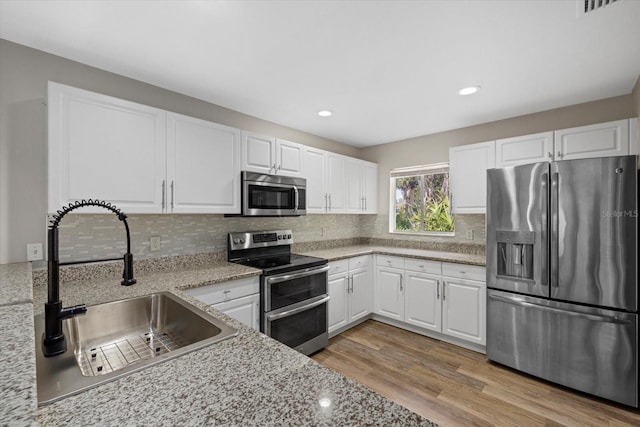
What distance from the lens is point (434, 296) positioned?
10.2 ft

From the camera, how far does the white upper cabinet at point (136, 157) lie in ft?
5.66

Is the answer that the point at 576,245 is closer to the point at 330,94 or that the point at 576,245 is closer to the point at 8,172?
the point at 330,94

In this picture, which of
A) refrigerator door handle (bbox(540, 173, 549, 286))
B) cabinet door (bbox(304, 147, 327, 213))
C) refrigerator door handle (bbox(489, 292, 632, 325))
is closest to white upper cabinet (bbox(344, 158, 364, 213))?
cabinet door (bbox(304, 147, 327, 213))

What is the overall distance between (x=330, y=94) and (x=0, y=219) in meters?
2.41

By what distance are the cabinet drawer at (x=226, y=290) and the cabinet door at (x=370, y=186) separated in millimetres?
2192

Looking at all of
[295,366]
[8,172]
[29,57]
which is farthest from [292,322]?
[29,57]

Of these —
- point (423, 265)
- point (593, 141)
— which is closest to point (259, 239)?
point (423, 265)

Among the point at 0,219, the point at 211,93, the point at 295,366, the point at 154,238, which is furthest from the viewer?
the point at 211,93

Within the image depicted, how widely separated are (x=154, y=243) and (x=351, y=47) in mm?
2049

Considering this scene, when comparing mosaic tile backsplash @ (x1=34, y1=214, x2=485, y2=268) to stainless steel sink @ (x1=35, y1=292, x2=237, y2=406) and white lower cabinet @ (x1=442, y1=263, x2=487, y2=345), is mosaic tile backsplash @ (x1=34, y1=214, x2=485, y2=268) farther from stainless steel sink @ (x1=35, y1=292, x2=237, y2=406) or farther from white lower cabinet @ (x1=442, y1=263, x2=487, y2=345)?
stainless steel sink @ (x1=35, y1=292, x2=237, y2=406)

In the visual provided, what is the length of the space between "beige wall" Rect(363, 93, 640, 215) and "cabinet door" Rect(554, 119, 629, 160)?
0.22 meters

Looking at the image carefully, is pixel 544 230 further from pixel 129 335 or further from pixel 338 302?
pixel 129 335

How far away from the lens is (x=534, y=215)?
2.40 m

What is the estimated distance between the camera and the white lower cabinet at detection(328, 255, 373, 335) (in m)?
3.13
